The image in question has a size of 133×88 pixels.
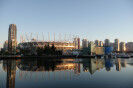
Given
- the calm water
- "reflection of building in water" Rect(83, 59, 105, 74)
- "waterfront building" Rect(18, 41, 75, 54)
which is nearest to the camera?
the calm water

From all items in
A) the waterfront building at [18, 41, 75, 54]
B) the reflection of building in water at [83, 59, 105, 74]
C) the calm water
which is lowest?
the reflection of building in water at [83, 59, 105, 74]

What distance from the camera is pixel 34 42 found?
561 ft

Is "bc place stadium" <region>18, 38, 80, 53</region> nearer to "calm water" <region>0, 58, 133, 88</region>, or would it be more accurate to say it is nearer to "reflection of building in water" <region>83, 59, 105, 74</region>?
"reflection of building in water" <region>83, 59, 105, 74</region>

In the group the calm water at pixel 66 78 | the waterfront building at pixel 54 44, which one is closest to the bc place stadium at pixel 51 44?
the waterfront building at pixel 54 44

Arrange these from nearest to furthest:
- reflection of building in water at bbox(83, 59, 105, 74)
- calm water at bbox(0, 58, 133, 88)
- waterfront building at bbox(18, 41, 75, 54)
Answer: calm water at bbox(0, 58, 133, 88) → reflection of building in water at bbox(83, 59, 105, 74) → waterfront building at bbox(18, 41, 75, 54)

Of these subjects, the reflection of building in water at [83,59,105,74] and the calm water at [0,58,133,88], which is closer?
the calm water at [0,58,133,88]

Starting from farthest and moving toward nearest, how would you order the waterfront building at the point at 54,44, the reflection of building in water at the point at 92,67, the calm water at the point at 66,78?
the waterfront building at the point at 54,44 < the reflection of building in water at the point at 92,67 < the calm water at the point at 66,78

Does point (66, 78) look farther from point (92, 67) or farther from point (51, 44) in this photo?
point (51, 44)

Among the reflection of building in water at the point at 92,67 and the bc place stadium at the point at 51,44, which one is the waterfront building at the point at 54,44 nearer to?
the bc place stadium at the point at 51,44

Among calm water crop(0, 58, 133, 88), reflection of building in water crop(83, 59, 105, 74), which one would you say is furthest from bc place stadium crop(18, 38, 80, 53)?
calm water crop(0, 58, 133, 88)

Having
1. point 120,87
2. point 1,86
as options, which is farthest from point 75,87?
point 1,86

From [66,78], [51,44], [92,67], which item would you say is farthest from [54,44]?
[66,78]

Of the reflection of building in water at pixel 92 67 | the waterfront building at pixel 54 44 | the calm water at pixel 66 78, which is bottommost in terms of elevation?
the reflection of building in water at pixel 92 67

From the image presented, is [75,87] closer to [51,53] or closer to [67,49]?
[51,53]
